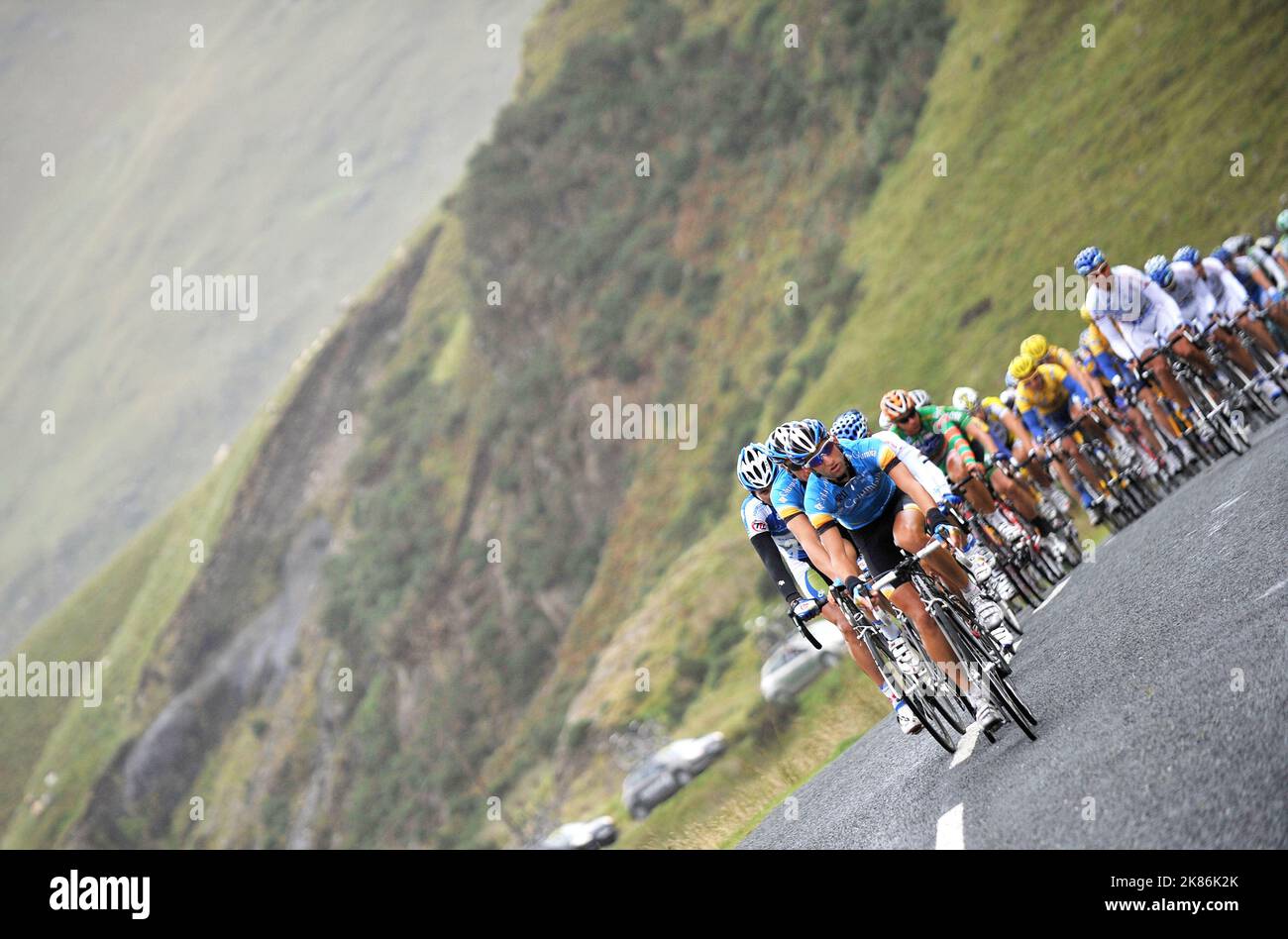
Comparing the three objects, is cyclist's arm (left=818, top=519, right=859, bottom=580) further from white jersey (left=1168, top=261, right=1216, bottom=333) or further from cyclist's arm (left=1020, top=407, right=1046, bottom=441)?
white jersey (left=1168, top=261, right=1216, bottom=333)

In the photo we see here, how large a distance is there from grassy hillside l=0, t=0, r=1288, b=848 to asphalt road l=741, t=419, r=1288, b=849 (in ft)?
23.7

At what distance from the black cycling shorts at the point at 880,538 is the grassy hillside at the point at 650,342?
7.67 metres

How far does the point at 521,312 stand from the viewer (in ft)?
245

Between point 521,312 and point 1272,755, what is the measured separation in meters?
71.0

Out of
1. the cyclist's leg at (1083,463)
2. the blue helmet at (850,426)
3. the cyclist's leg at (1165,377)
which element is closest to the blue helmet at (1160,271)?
the cyclist's leg at (1165,377)

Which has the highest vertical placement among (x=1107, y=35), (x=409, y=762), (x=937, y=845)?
(x=1107, y=35)

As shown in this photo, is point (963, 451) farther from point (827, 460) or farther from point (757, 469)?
point (827, 460)

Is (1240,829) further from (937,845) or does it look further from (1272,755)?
(937,845)

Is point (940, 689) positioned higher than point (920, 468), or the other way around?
point (920, 468)

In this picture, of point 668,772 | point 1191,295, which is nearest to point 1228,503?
point 1191,295

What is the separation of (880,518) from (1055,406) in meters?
5.66

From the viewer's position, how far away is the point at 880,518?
946 centimetres
